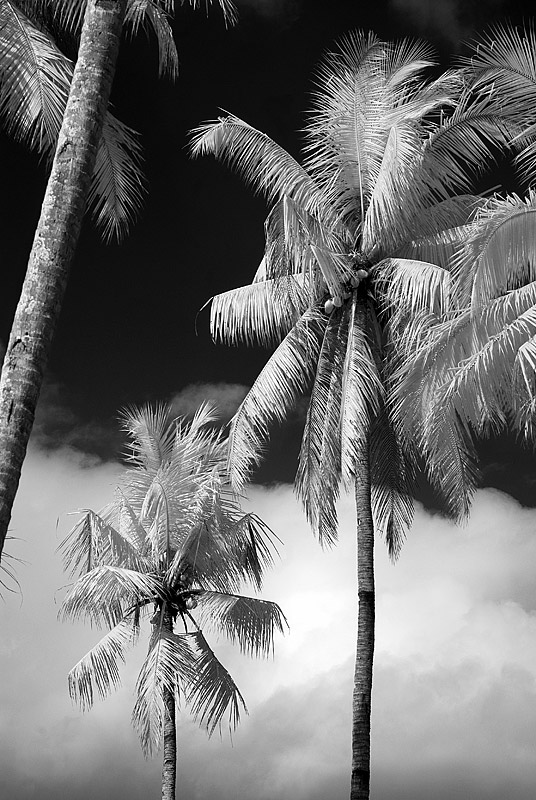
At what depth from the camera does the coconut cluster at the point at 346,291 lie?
61.2ft

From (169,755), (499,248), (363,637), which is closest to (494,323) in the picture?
(499,248)

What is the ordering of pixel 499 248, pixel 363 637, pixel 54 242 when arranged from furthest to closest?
1. pixel 363 637
2. pixel 499 248
3. pixel 54 242

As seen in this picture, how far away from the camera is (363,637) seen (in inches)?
687

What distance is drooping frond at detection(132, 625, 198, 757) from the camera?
704 inches

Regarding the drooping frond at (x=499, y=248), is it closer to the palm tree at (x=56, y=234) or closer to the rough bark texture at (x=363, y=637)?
the palm tree at (x=56, y=234)

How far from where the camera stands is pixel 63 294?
7.36 metres

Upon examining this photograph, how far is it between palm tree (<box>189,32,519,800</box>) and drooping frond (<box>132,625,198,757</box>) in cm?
319

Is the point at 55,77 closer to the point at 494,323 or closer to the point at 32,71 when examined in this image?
the point at 32,71

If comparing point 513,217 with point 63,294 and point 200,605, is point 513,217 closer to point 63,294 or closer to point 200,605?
point 63,294

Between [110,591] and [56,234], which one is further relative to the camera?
[110,591]

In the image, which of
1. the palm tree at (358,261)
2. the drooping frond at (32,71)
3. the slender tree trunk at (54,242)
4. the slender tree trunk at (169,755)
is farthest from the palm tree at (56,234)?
the slender tree trunk at (169,755)

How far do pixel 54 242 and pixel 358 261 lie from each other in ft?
39.0

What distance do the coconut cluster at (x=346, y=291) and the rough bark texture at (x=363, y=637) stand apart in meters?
0.40

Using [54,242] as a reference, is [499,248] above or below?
above
